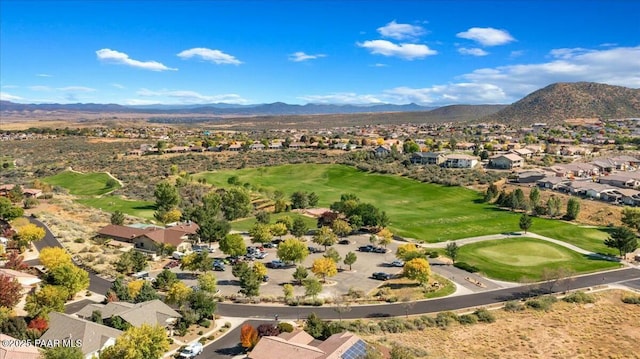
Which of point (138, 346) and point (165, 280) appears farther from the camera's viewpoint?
point (165, 280)

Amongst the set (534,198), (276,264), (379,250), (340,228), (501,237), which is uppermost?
(534,198)

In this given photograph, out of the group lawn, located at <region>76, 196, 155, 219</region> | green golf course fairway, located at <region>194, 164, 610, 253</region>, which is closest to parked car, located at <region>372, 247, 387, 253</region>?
green golf course fairway, located at <region>194, 164, 610, 253</region>

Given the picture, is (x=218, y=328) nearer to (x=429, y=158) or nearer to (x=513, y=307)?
(x=513, y=307)

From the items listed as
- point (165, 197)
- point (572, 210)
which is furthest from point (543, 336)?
point (165, 197)

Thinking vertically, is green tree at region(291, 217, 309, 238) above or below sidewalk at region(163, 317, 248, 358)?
above

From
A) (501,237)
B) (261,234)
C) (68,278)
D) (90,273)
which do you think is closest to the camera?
(68,278)

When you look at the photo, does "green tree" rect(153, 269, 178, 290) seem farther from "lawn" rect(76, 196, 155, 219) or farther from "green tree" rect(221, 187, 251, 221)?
"lawn" rect(76, 196, 155, 219)
